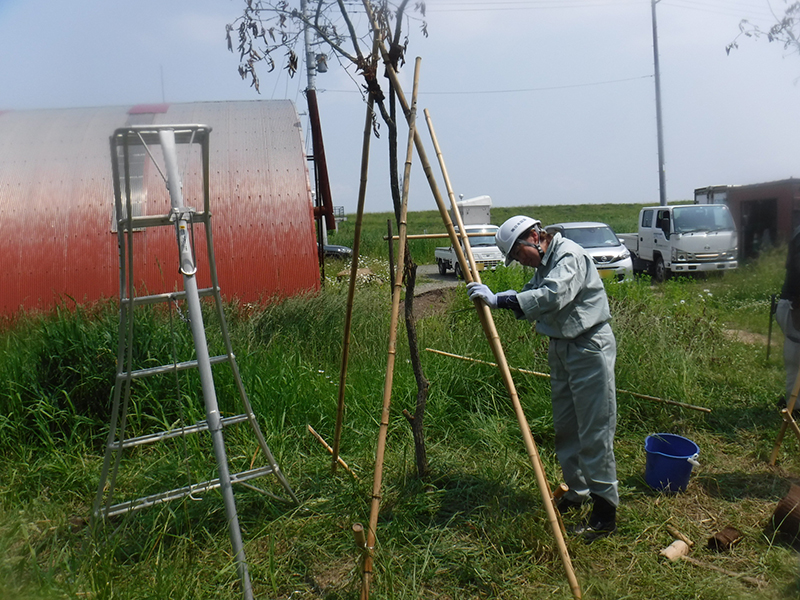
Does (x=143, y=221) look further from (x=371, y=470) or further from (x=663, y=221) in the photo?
(x=663, y=221)

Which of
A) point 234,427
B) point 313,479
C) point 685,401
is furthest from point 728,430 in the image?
point 234,427

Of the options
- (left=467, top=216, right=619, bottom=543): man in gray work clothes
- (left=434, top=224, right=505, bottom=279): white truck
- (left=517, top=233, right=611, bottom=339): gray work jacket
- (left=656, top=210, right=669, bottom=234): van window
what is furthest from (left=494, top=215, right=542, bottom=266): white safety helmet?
(left=656, top=210, right=669, bottom=234): van window

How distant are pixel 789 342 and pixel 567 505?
95.8 inches

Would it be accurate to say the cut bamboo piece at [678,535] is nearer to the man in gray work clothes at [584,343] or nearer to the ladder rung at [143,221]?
the man in gray work clothes at [584,343]

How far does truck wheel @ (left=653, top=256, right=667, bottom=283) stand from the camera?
15.1 metres

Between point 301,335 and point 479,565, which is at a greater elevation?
point 301,335

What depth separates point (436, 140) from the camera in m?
3.60

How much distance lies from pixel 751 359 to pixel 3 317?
810 cm

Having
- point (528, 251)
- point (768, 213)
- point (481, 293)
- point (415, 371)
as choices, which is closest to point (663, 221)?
point (768, 213)

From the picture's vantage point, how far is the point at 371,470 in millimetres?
4047

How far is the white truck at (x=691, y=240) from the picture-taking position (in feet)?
44.4

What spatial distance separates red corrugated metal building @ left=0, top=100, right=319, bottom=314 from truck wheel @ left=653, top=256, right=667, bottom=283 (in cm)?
1037

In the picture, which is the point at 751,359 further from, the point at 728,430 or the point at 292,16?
the point at 292,16

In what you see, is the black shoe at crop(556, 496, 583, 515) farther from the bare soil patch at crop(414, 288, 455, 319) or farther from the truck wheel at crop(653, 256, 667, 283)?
the truck wheel at crop(653, 256, 667, 283)
